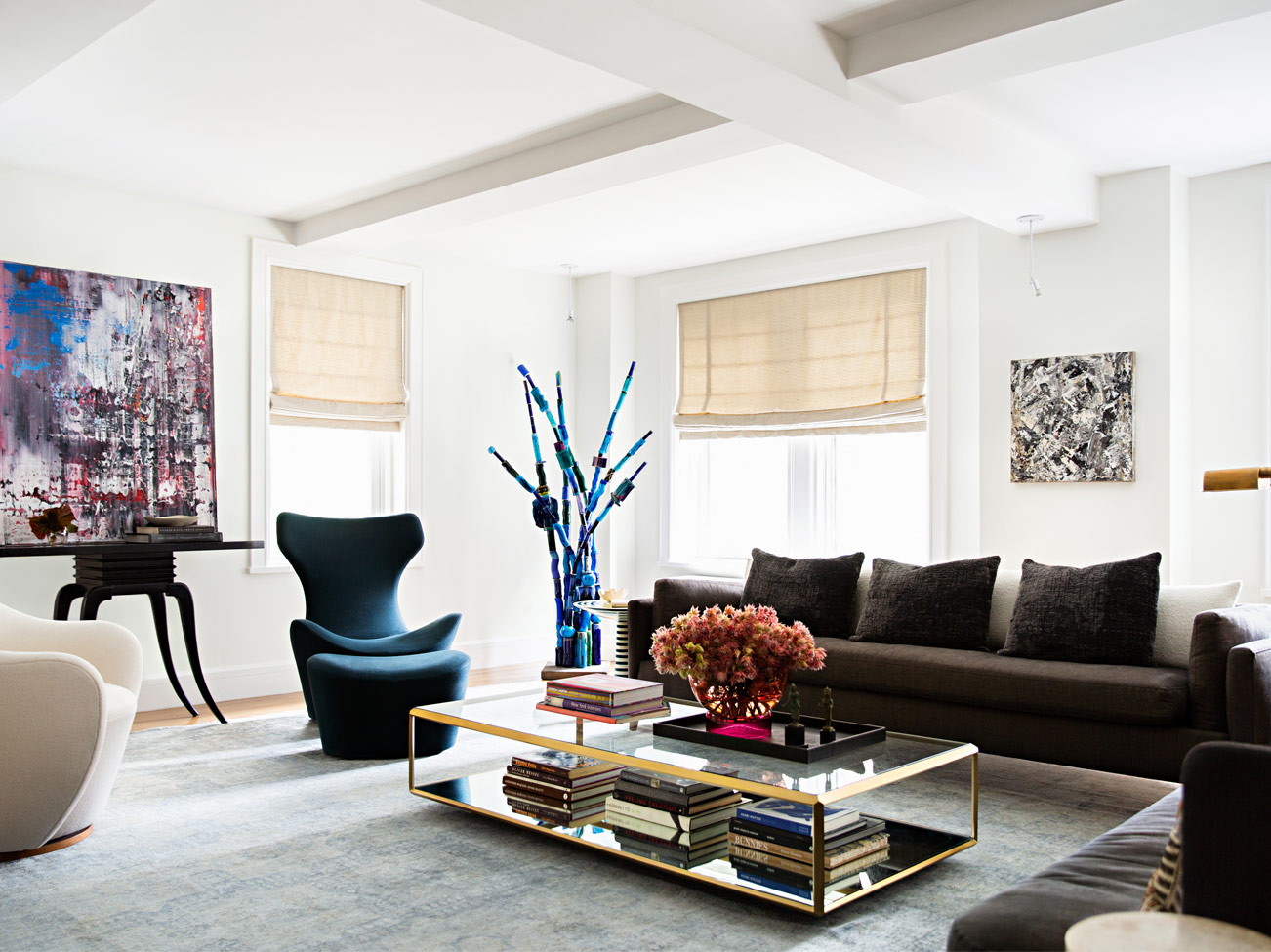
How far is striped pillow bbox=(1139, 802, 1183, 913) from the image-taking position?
1490 millimetres

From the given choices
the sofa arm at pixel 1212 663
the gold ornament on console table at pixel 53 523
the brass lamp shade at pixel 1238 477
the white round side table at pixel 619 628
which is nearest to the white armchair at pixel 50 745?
the gold ornament on console table at pixel 53 523

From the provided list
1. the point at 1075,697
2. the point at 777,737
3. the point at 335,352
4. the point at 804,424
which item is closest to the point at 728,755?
the point at 777,737

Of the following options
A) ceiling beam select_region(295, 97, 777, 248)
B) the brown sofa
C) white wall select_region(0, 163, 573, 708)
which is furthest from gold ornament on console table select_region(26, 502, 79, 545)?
the brown sofa

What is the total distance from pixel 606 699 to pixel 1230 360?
3443 millimetres

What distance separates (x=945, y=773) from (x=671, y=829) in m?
1.57

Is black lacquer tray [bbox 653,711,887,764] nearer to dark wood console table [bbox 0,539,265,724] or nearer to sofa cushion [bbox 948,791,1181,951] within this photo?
sofa cushion [bbox 948,791,1181,951]

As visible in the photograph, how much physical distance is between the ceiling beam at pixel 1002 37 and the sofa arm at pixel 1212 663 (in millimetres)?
1813

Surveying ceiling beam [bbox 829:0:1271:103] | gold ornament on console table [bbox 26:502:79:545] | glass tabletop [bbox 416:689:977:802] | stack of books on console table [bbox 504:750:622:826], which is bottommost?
stack of books on console table [bbox 504:750:622:826]

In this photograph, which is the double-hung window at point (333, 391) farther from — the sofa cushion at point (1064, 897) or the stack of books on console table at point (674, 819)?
the sofa cushion at point (1064, 897)

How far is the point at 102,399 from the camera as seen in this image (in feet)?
17.2

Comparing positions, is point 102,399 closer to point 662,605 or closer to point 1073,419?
point 662,605

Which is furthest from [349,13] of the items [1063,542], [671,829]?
[1063,542]

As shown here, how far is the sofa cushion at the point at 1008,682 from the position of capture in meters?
3.50

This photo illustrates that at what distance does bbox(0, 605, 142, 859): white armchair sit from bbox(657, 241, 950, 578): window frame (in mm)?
4161
